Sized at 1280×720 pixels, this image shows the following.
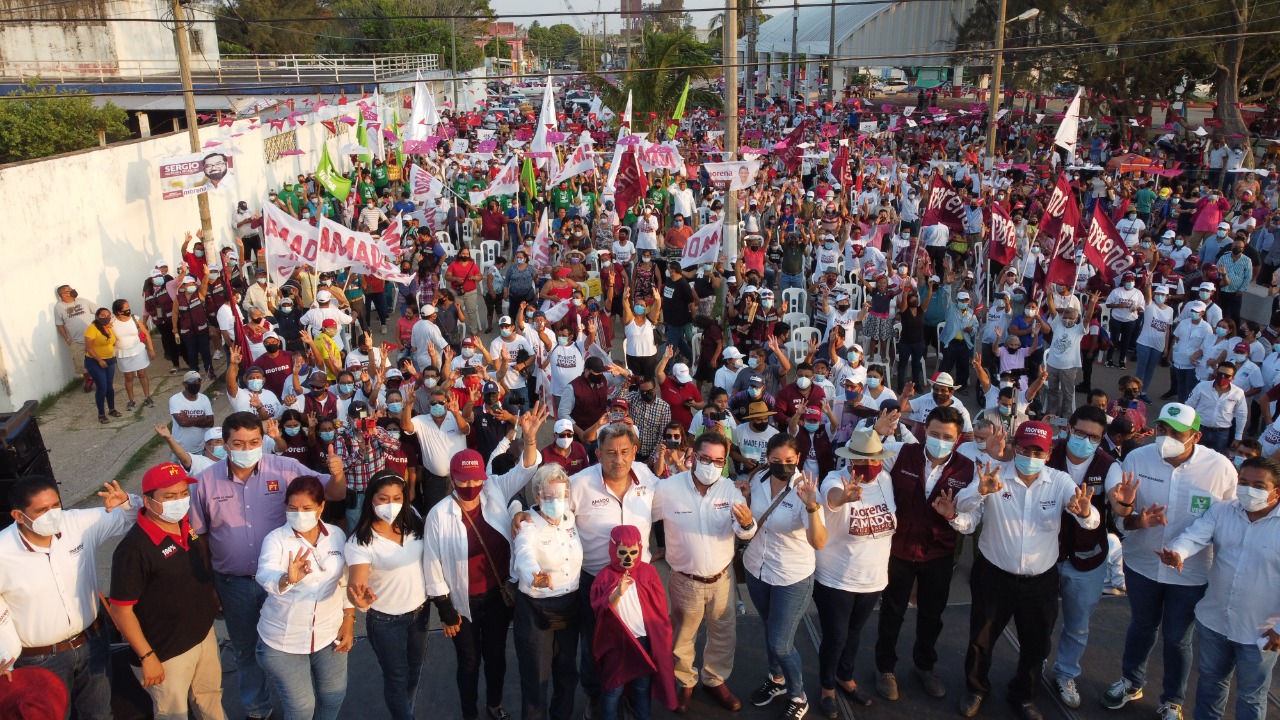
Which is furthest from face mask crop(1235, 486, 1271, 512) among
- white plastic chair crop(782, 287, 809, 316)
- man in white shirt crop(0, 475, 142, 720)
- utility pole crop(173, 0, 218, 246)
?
utility pole crop(173, 0, 218, 246)

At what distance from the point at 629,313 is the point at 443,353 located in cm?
194

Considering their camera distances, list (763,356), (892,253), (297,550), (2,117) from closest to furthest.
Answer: (297,550)
(763,356)
(892,253)
(2,117)

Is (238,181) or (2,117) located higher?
(2,117)

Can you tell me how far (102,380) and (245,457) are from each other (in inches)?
274

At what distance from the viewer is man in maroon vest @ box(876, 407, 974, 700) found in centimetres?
507

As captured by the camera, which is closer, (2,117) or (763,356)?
(763,356)

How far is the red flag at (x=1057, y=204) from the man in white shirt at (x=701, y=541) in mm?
7398

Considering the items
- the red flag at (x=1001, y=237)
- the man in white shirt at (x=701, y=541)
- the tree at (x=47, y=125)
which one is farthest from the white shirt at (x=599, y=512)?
the tree at (x=47, y=125)

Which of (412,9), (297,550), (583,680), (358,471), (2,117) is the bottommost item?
(583,680)

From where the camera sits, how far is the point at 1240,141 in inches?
906

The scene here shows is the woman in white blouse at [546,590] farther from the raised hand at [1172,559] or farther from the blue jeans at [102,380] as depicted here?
the blue jeans at [102,380]

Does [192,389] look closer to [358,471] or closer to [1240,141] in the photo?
[358,471]

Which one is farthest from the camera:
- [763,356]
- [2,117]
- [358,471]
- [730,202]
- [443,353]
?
[2,117]

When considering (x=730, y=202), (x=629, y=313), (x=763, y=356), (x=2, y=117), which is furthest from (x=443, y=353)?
(x=2, y=117)
